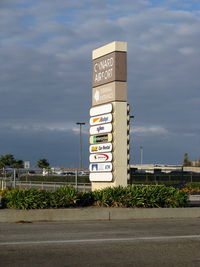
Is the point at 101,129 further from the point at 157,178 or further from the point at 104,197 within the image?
the point at 157,178

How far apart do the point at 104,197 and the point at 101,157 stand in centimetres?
363

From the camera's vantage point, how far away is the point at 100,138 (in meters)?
24.6

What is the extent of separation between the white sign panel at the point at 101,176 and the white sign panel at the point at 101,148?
3.34 feet

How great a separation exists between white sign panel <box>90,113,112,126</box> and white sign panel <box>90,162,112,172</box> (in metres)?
1.89

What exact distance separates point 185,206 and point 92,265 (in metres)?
12.6

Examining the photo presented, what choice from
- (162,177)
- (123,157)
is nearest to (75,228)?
(123,157)

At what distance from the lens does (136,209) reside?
2014cm

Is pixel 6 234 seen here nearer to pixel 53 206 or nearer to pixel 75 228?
pixel 75 228

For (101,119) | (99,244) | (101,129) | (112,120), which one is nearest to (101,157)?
(101,129)

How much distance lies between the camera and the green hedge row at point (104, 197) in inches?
789

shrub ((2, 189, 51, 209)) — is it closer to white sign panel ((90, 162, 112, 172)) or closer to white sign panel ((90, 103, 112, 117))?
white sign panel ((90, 162, 112, 172))

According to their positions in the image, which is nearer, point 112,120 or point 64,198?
point 64,198

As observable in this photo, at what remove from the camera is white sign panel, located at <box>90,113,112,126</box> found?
2383 cm

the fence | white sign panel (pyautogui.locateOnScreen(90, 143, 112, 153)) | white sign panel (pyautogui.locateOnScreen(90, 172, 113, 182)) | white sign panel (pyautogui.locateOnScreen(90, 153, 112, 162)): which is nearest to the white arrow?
white sign panel (pyautogui.locateOnScreen(90, 143, 112, 153))
